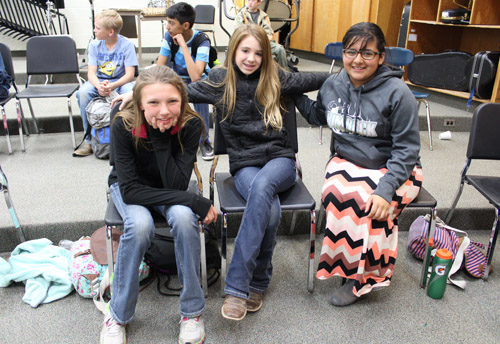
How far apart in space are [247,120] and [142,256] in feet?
2.20

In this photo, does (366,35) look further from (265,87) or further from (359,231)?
(359,231)

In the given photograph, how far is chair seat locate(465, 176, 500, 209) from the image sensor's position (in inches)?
67.1

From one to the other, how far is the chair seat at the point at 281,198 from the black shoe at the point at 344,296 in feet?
1.17

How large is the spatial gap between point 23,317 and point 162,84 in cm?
100

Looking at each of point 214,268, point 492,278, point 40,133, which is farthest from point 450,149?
point 40,133

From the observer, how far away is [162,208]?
1.52 meters

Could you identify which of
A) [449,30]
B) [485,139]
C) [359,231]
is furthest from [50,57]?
[449,30]

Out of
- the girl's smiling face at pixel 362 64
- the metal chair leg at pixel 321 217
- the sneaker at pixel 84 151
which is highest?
the girl's smiling face at pixel 362 64

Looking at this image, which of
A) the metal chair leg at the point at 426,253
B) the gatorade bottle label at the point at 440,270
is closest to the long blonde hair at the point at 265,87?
the metal chair leg at the point at 426,253

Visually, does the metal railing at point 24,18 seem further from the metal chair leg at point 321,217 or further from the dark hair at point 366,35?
the dark hair at point 366,35

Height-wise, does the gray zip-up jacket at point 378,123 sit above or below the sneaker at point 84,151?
above

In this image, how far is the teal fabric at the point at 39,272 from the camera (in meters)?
1.64

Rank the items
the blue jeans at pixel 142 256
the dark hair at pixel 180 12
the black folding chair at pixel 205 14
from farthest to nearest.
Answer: the black folding chair at pixel 205 14 → the dark hair at pixel 180 12 → the blue jeans at pixel 142 256

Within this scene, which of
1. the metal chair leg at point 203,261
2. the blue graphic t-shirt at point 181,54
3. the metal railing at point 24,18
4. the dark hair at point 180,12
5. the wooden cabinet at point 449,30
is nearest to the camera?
the metal chair leg at point 203,261
